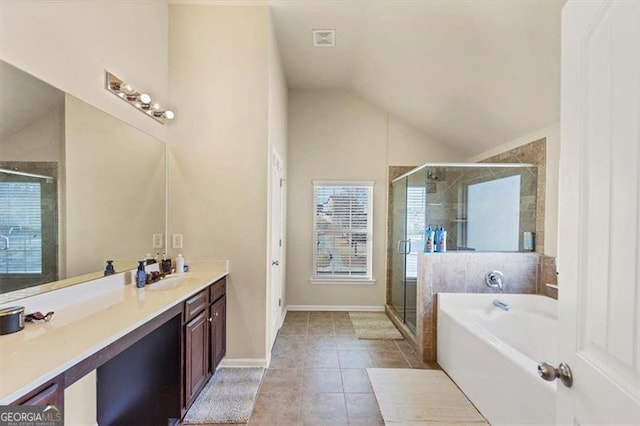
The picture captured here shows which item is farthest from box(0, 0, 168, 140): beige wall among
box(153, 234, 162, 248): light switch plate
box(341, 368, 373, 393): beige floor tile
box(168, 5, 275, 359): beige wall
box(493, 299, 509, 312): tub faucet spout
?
box(493, 299, 509, 312): tub faucet spout

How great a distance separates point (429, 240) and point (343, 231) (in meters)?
1.64

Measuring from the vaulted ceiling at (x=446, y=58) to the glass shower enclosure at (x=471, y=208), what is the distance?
19.9 inches

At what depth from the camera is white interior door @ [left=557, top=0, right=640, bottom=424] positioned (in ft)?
2.23

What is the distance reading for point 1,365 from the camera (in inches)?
40.8

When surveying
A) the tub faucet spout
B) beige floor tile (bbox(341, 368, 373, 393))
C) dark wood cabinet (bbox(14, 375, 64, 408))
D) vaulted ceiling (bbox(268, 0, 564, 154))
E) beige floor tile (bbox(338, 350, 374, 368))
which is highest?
Result: vaulted ceiling (bbox(268, 0, 564, 154))

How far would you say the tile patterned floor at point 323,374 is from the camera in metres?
2.13

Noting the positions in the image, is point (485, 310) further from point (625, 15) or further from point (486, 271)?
point (625, 15)

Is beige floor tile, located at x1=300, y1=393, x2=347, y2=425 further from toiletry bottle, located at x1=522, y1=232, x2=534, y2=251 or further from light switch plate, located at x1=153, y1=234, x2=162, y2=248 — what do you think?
toiletry bottle, located at x1=522, y1=232, x2=534, y2=251

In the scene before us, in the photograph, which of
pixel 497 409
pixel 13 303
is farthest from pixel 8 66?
pixel 497 409

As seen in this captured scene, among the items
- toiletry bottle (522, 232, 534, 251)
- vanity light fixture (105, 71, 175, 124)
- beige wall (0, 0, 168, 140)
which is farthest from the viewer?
toiletry bottle (522, 232, 534, 251)

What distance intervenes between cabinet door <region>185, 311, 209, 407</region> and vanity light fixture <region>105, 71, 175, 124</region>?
66.9 inches

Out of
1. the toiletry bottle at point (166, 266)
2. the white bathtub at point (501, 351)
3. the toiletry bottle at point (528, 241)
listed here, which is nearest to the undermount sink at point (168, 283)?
the toiletry bottle at point (166, 266)

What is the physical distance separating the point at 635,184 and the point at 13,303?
2.33 m

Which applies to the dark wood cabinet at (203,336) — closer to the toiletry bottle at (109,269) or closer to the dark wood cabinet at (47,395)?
the toiletry bottle at (109,269)
